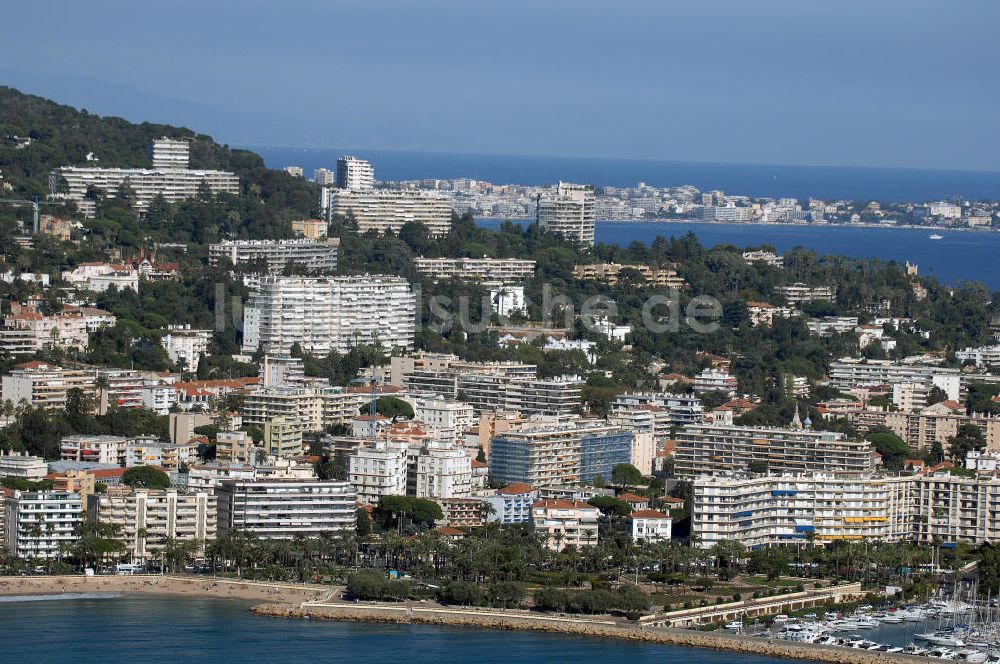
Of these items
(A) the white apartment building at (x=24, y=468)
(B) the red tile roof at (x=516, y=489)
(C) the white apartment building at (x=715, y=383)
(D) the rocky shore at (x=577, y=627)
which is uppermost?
(C) the white apartment building at (x=715, y=383)

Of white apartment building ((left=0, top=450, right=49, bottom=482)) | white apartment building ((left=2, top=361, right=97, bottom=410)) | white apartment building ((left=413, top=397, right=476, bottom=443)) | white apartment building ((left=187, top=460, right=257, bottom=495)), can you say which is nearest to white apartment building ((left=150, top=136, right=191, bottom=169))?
white apartment building ((left=2, top=361, right=97, bottom=410))

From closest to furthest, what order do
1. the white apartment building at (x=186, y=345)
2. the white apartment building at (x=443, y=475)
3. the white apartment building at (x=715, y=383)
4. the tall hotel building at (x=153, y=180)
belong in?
the white apartment building at (x=443, y=475)
the white apartment building at (x=186, y=345)
the white apartment building at (x=715, y=383)
the tall hotel building at (x=153, y=180)

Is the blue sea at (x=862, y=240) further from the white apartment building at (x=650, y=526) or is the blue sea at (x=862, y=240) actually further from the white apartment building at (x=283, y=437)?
the white apartment building at (x=650, y=526)

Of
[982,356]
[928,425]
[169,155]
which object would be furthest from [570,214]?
[928,425]

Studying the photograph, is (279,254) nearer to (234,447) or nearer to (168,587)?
(234,447)

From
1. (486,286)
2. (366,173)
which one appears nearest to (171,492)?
(486,286)

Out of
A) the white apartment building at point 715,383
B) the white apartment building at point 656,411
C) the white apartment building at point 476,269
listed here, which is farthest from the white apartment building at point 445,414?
the white apartment building at point 476,269
